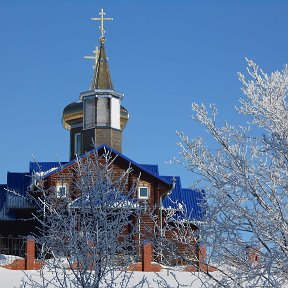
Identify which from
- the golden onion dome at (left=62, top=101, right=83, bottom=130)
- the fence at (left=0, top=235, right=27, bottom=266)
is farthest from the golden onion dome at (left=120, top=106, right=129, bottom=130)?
the fence at (left=0, top=235, right=27, bottom=266)

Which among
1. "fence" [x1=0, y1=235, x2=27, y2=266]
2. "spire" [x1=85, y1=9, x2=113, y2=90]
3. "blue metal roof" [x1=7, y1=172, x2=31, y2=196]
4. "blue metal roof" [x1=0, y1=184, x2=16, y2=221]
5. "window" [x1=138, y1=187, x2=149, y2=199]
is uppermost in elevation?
"spire" [x1=85, y1=9, x2=113, y2=90]

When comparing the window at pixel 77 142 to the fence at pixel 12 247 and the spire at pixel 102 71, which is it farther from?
the fence at pixel 12 247

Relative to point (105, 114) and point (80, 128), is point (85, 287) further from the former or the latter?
point (80, 128)

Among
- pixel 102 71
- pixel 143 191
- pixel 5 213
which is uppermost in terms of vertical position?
pixel 102 71

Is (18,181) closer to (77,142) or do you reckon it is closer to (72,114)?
(77,142)

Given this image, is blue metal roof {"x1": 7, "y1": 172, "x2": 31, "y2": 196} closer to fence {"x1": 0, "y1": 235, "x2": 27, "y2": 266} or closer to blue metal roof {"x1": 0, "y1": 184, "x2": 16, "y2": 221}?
blue metal roof {"x1": 0, "y1": 184, "x2": 16, "y2": 221}

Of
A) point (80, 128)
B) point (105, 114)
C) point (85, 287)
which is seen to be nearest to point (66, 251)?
point (85, 287)

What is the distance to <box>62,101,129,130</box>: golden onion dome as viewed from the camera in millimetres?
26859

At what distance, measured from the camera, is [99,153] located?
21484 mm

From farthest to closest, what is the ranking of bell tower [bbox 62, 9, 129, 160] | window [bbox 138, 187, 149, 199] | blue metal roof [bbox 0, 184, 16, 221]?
bell tower [bbox 62, 9, 129, 160] → blue metal roof [bbox 0, 184, 16, 221] → window [bbox 138, 187, 149, 199]

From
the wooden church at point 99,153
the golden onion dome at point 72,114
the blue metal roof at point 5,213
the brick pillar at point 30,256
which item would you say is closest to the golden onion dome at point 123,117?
the wooden church at point 99,153

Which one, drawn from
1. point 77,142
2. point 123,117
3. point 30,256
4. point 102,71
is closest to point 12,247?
point 30,256

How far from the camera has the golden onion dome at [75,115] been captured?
26.9 meters

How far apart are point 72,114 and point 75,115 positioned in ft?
0.50
